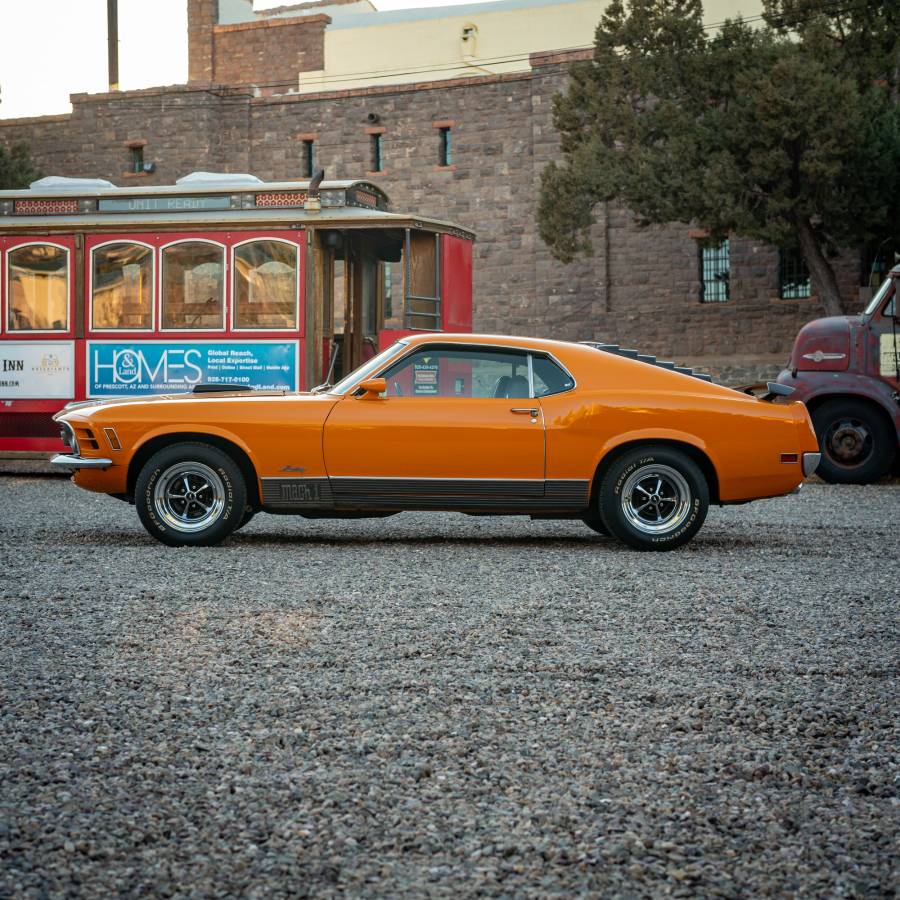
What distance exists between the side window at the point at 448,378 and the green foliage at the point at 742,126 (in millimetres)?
21805

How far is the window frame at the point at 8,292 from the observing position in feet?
52.3

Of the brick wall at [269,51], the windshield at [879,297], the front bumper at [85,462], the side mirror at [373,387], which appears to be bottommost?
the front bumper at [85,462]

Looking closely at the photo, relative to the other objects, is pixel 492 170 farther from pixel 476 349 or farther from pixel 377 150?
pixel 476 349

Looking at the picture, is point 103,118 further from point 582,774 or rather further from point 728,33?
point 582,774

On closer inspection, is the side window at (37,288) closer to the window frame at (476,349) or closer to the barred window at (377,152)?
the window frame at (476,349)

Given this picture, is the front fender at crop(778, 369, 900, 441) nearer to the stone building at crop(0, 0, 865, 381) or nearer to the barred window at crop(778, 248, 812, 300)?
the stone building at crop(0, 0, 865, 381)

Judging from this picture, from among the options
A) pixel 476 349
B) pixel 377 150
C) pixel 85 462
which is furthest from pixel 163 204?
pixel 377 150

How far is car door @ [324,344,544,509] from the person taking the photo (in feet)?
28.9

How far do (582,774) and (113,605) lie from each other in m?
3.47

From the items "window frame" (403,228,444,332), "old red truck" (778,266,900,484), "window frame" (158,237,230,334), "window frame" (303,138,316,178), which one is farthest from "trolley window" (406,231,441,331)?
"window frame" (303,138,316,178)

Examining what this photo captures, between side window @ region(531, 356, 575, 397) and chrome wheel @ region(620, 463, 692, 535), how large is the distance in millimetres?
762

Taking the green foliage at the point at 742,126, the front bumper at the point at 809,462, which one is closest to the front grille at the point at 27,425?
the front bumper at the point at 809,462

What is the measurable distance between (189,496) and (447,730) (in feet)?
16.5

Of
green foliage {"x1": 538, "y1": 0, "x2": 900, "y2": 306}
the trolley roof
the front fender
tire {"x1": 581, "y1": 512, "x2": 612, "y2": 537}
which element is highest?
green foliage {"x1": 538, "y1": 0, "x2": 900, "y2": 306}
